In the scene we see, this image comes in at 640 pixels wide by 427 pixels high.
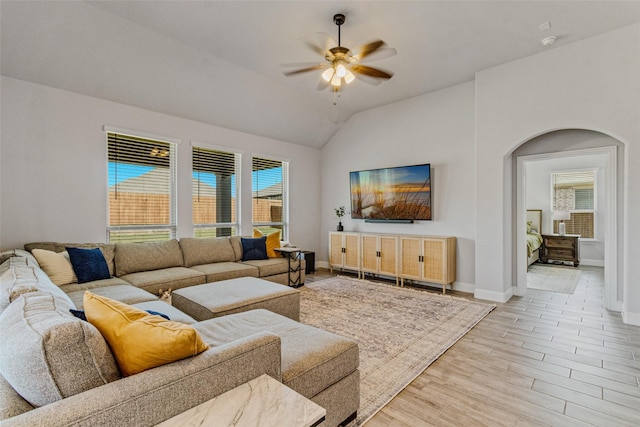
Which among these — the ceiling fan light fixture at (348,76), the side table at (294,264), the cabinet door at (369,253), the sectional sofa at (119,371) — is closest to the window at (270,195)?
the side table at (294,264)

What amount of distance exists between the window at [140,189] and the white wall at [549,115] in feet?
15.7

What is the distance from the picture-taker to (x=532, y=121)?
4.04 m

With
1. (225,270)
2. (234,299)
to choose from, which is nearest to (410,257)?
(225,270)

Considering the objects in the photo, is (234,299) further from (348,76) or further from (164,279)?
(348,76)

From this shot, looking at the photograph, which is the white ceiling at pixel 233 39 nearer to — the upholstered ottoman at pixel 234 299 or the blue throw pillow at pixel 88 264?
the blue throw pillow at pixel 88 264

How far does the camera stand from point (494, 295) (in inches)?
172

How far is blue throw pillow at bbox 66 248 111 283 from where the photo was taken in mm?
3289

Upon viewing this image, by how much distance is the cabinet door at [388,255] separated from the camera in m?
5.28

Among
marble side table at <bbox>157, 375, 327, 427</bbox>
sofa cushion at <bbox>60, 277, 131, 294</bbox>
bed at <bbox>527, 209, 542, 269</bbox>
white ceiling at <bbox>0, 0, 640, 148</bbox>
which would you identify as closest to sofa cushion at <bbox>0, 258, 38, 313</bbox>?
marble side table at <bbox>157, 375, 327, 427</bbox>

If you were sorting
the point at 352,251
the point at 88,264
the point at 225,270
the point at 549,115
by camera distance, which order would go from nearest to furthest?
the point at 88,264 → the point at 549,115 → the point at 225,270 → the point at 352,251

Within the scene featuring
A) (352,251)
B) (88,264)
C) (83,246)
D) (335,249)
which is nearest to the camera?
(88,264)

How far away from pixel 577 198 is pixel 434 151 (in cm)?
483

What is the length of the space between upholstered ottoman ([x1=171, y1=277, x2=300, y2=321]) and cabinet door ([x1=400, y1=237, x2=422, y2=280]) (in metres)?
2.56

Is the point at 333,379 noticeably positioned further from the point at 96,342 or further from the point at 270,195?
the point at 270,195
